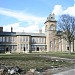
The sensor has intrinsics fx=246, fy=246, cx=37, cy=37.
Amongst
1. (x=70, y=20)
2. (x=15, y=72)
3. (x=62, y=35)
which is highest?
(x=70, y=20)

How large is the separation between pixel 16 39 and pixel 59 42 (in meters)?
19.7

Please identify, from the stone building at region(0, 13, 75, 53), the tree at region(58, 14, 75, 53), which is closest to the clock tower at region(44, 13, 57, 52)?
the stone building at region(0, 13, 75, 53)

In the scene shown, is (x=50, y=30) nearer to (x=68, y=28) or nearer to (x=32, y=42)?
(x=32, y=42)

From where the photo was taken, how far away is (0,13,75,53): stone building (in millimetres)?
110438

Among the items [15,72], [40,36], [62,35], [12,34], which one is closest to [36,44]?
[40,36]

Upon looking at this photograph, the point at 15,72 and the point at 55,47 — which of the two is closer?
the point at 15,72

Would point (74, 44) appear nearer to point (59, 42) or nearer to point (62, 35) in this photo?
point (59, 42)

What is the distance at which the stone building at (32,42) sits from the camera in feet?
362

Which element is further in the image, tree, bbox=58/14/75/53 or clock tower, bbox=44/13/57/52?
clock tower, bbox=44/13/57/52

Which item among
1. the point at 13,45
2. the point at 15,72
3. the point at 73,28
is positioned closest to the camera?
the point at 15,72

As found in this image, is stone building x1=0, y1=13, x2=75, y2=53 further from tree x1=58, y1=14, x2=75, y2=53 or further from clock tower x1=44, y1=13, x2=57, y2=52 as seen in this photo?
tree x1=58, y1=14, x2=75, y2=53

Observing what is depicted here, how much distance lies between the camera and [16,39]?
113125mm

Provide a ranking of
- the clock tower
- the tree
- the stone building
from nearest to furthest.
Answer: the tree → the stone building → the clock tower

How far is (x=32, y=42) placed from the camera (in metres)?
115
